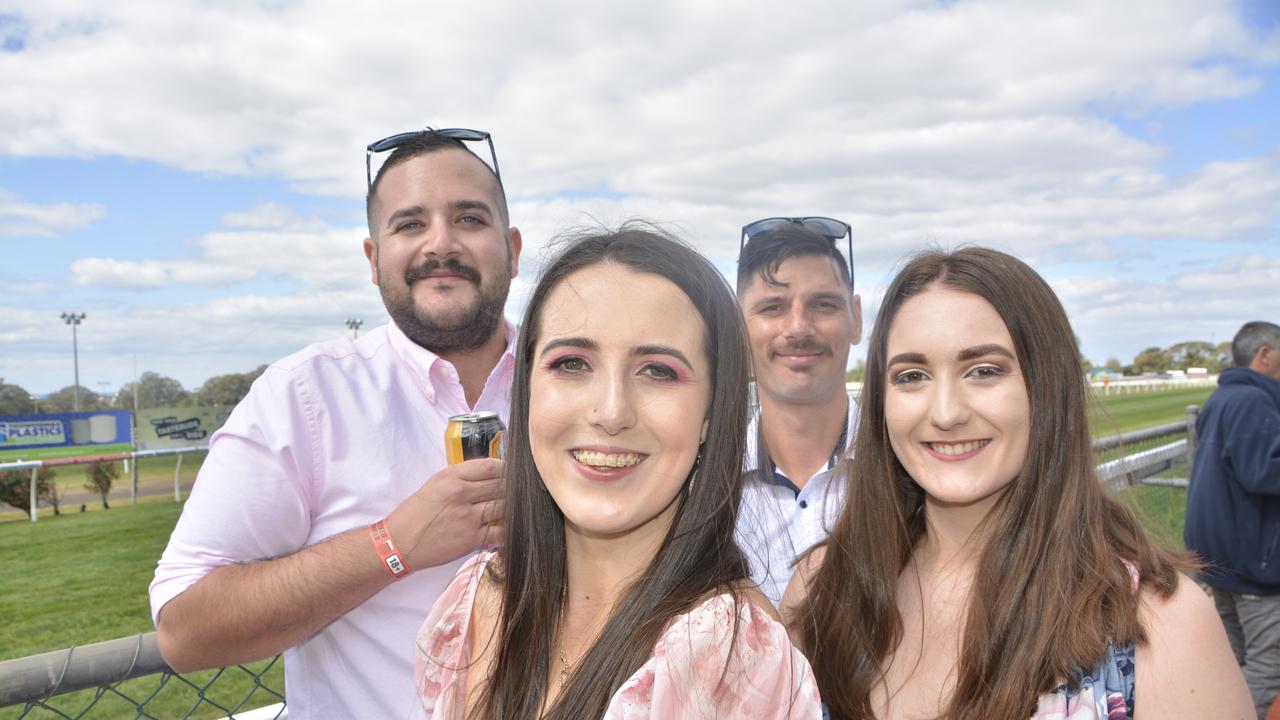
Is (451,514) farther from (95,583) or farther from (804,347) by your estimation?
(95,583)

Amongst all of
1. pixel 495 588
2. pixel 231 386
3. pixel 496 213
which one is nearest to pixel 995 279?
pixel 495 588

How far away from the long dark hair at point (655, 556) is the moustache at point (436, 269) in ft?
2.90

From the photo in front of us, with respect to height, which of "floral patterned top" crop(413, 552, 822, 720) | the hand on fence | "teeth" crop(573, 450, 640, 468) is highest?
"teeth" crop(573, 450, 640, 468)

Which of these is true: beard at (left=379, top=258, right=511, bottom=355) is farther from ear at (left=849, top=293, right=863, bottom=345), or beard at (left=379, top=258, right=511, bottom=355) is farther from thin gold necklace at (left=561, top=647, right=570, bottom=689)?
ear at (left=849, top=293, right=863, bottom=345)

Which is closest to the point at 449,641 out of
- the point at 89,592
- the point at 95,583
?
the point at 89,592

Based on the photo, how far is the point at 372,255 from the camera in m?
3.17

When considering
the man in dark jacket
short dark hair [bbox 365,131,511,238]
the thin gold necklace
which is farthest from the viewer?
the man in dark jacket

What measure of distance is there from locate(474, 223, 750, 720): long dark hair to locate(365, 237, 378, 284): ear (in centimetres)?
116

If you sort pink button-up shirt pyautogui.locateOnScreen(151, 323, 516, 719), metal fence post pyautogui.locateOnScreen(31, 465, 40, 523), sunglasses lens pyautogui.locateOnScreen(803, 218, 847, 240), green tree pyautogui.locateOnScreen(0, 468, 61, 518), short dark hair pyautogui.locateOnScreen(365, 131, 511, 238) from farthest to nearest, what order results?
green tree pyautogui.locateOnScreen(0, 468, 61, 518) → metal fence post pyautogui.locateOnScreen(31, 465, 40, 523) → sunglasses lens pyautogui.locateOnScreen(803, 218, 847, 240) → short dark hair pyautogui.locateOnScreen(365, 131, 511, 238) → pink button-up shirt pyautogui.locateOnScreen(151, 323, 516, 719)

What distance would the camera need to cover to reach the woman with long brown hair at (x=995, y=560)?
1924 mm

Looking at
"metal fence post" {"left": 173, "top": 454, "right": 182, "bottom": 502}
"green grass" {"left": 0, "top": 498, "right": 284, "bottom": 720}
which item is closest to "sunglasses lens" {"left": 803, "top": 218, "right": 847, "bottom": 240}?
"green grass" {"left": 0, "top": 498, "right": 284, "bottom": 720}

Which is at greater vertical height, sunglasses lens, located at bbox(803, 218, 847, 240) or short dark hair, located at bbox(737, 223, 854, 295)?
sunglasses lens, located at bbox(803, 218, 847, 240)

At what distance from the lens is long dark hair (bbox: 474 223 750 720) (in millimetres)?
1771

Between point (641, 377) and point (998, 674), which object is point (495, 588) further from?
point (998, 674)
